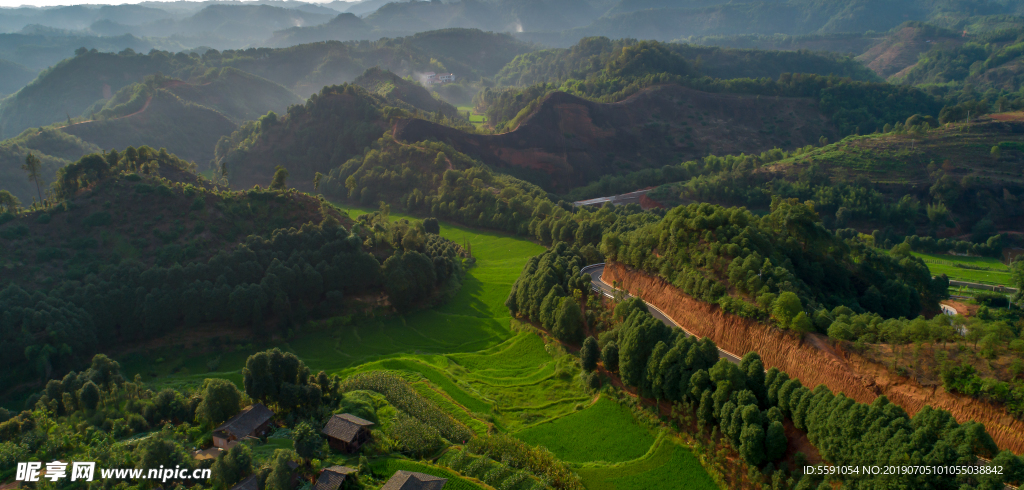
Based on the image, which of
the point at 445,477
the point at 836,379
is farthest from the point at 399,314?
the point at 836,379

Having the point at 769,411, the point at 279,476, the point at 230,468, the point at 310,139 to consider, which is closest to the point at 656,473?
the point at 769,411

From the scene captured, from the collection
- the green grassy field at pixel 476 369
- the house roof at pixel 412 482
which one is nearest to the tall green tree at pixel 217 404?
the green grassy field at pixel 476 369

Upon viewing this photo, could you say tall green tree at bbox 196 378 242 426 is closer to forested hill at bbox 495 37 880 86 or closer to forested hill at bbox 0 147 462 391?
forested hill at bbox 0 147 462 391

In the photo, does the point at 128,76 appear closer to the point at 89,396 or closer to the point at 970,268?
the point at 89,396

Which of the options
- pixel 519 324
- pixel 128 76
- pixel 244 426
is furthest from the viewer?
pixel 128 76

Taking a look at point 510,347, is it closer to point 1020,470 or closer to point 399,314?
point 399,314

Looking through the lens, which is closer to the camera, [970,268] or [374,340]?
[374,340]

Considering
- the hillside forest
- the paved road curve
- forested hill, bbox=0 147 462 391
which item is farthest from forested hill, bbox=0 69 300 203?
the paved road curve
